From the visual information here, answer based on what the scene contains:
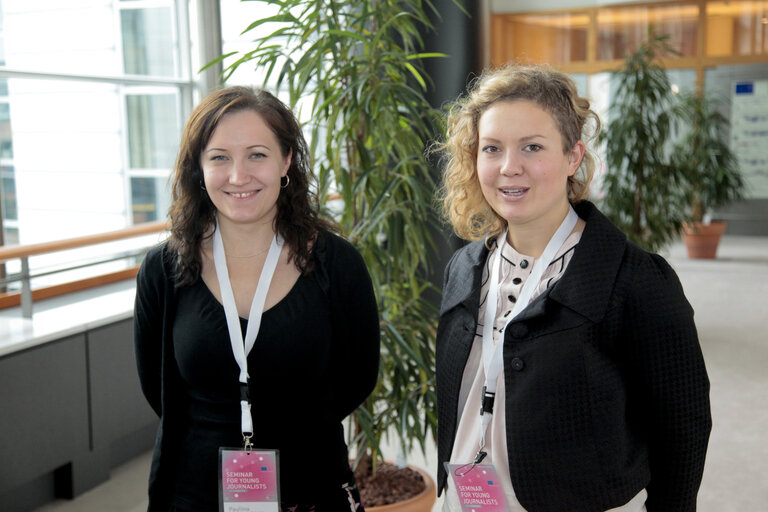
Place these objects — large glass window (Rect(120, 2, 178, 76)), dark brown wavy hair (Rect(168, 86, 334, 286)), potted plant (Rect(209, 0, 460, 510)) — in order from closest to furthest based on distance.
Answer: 1. dark brown wavy hair (Rect(168, 86, 334, 286))
2. potted plant (Rect(209, 0, 460, 510))
3. large glass window (Rect(120, 2, 178, 76))

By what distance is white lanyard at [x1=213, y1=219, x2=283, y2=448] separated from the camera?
1.65 meters

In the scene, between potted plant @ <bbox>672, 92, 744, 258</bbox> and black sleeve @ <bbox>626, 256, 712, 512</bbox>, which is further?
potted plant @ <bbox>672, 92, 744, 258</bbox>

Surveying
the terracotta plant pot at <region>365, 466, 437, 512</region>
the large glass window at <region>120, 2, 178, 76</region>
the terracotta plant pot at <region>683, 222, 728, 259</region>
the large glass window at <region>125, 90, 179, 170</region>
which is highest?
the large glass window at <region>120, 2, 178, 76</region>

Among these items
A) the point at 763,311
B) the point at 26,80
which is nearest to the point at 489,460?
the point at 26,80

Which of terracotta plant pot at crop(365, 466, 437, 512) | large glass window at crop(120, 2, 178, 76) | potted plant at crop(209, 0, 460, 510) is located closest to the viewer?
potted plant at crop(209, 0, 460, 510)

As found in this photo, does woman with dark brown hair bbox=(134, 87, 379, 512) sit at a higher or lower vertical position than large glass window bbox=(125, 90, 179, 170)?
lower

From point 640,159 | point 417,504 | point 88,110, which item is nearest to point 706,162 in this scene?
point 640,159

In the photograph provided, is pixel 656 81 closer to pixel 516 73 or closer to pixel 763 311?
pixel 763 311

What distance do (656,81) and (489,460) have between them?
5.57 m

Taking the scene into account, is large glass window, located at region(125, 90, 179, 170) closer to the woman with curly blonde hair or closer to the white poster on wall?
the woman with curly blonde hair

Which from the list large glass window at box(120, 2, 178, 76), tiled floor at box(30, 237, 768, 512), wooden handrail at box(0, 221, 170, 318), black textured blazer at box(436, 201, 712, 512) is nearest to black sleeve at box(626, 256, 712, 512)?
black textured blazer at box(436, 201, 712, 512)

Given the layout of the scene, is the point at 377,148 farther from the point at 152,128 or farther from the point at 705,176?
the point at 705,176

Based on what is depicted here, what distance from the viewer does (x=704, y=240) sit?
31.2ft

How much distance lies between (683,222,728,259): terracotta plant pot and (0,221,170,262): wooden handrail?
7294mm
